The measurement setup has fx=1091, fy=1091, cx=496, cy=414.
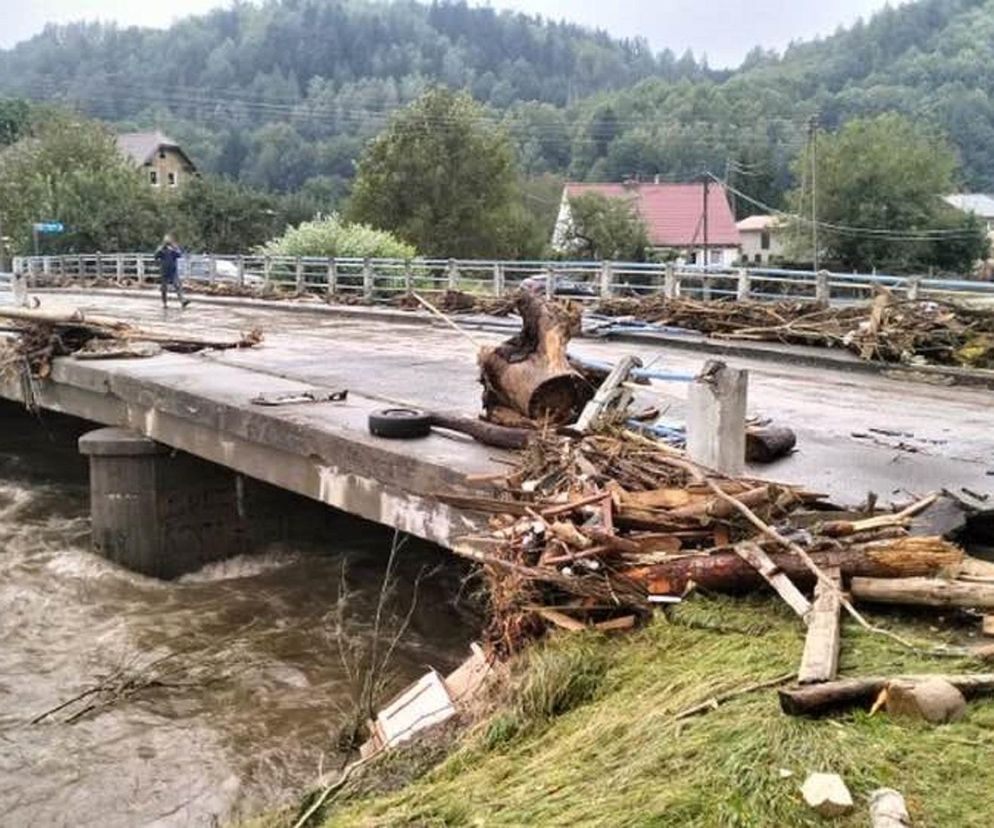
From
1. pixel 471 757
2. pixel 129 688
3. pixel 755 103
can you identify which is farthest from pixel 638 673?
pixel 755 103

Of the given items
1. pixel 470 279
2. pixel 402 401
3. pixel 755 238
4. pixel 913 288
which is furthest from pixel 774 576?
Answer: pixel 755 238

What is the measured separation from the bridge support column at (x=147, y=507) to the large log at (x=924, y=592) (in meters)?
8.00

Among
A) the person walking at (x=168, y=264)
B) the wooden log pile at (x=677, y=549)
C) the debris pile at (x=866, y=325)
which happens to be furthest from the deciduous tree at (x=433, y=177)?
the wooden log pile at (x=677, y=549)

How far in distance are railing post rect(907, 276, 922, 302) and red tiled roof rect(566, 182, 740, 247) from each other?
61.1m

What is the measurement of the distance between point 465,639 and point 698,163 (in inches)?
4344

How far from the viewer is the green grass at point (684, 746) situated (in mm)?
3080

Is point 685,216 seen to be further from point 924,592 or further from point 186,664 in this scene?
point 924,592

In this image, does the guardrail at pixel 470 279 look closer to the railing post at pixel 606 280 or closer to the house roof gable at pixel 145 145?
the railing post at pixel 606 280

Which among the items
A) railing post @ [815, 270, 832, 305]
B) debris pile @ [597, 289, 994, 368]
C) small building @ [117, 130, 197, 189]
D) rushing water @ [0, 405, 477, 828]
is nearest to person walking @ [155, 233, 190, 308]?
rushing water @ [0, 405, 477, 828]

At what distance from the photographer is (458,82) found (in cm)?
17075

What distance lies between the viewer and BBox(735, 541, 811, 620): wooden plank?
4356 millimetres

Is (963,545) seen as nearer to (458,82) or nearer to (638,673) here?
(638,673)

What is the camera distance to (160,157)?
89.1 m

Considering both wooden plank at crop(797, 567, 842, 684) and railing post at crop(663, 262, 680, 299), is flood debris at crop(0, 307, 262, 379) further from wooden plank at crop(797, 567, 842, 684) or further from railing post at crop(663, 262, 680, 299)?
wooden plank at crop(797, 567, 842, 684)
